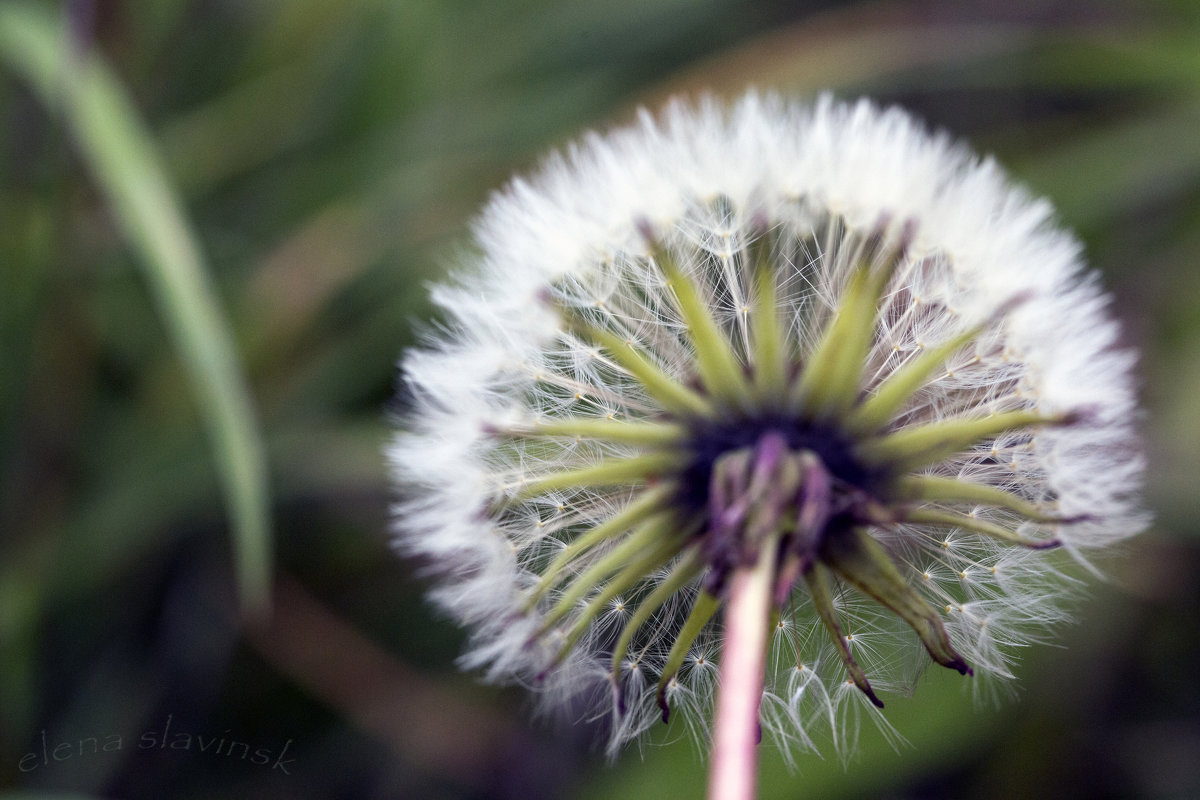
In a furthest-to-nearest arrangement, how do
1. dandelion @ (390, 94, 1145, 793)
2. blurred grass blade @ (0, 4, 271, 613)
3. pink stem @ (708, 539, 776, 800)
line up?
blurred grass blade @ (0, 4, 271, 613)
dandelion @ (390, 94, 1145, 793)
pink stem @ (708, 539, 776, 800)

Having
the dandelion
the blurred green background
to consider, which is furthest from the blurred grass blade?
the dandelion

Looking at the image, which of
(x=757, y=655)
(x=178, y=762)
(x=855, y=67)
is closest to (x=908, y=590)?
(x=757, y=655)

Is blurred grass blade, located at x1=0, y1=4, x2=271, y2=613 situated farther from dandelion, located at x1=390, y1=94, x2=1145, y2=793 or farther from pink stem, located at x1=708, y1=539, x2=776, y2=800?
pink stem, located at x1=708, y1=539, x2=776, y2=800

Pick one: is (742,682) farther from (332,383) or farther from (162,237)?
(332,383)

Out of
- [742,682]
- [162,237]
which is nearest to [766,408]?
[742,682]

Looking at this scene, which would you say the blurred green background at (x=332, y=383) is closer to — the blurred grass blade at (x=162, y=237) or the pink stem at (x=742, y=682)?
the blurred grass blade at (x=162, y=237)

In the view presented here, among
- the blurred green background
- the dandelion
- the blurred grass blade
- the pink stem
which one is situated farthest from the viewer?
the blurred green background

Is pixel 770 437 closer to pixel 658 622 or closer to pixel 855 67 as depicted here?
pixel 658 622
